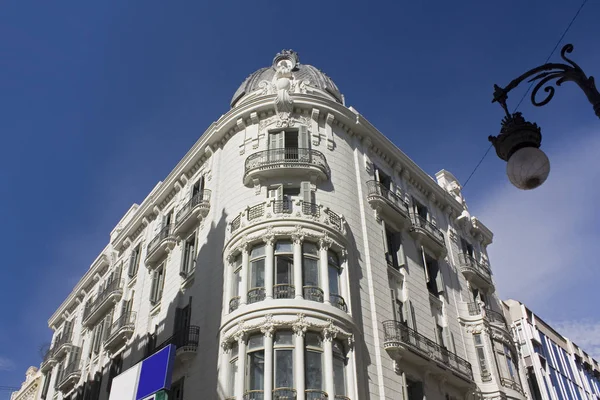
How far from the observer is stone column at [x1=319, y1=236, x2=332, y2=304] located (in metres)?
20.7

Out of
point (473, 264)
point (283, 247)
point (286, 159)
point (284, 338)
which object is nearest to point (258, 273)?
point (283, 247)

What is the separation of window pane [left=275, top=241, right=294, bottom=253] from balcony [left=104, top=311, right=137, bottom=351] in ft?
37.1

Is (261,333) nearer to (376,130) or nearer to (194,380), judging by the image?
(194,380)

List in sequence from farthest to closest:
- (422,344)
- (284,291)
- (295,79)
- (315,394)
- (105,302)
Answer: (105,302) < (295,79) < (422,344) < (284,291) < (315,394)

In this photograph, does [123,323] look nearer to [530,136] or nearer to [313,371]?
[313,371]

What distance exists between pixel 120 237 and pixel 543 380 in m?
28.9

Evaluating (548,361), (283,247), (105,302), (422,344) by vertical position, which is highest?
(105,302)

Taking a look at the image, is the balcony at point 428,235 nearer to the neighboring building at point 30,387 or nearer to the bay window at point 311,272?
the bay window at point 311,272

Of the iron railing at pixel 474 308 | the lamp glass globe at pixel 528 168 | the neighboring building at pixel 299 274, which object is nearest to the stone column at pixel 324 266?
the neighboring building at pixel 299 274

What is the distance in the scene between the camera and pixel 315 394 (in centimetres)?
1833

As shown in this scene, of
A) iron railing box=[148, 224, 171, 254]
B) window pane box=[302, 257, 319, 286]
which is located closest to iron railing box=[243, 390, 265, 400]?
window pane box=[302, 257, 319, 286]

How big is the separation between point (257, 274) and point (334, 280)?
118 inches

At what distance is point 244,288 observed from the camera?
68.8 ft

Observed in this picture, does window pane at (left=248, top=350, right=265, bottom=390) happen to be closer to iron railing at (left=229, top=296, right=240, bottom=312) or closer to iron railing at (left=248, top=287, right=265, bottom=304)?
iron railing at (left=248, top=287, right=265, bottom=304)
